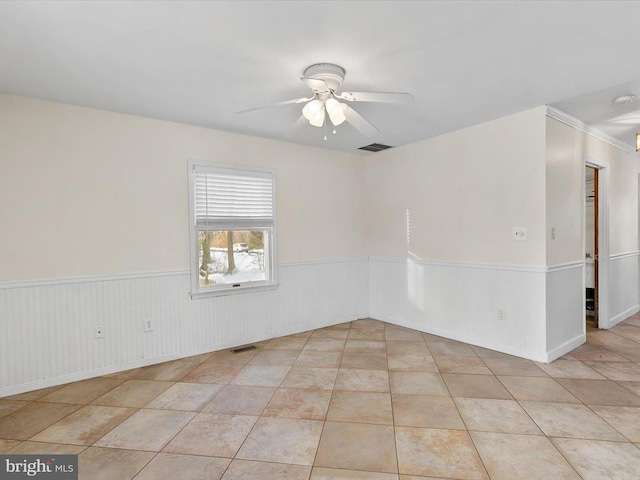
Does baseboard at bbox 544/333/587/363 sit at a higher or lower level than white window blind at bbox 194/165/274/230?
lower

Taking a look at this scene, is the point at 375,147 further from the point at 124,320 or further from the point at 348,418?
the point at 124,320

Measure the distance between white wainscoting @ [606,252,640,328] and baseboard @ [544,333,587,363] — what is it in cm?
96

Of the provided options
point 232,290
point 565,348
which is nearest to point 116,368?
point 232,290

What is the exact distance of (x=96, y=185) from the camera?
314 centimetres

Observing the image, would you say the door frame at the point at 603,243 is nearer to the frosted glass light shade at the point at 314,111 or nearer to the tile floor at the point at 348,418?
the tile floor at the point at 348,418

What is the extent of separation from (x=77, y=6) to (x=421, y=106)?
8.59 feet

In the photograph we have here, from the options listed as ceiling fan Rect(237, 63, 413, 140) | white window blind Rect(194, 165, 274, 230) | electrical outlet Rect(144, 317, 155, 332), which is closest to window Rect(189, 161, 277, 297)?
white window blind Rect(194, 165, 274, 230)

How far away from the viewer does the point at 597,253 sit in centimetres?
436

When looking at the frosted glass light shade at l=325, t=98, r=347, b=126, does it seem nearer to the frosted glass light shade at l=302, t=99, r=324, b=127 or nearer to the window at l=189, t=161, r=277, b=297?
the frosted glass light shade at l=302, t=99, r=324, b=127

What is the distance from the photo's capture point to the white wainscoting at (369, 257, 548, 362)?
3346 millimetres

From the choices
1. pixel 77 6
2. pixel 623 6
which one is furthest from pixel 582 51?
pixel 77 6

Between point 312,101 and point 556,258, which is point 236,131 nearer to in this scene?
point 312,101

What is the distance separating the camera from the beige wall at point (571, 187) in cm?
330

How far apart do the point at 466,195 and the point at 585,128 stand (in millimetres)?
1474
